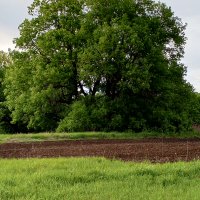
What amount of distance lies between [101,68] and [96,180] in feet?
89.7

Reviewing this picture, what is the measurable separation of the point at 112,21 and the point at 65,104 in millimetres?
8861

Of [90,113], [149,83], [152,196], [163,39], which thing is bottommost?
[152,196]

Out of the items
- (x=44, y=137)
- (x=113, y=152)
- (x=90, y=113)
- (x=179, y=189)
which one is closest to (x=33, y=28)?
(x=90, y=113)

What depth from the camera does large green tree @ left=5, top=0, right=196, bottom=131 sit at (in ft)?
132

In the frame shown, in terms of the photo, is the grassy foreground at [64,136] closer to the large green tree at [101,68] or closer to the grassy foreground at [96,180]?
the large green tree at [101,68]

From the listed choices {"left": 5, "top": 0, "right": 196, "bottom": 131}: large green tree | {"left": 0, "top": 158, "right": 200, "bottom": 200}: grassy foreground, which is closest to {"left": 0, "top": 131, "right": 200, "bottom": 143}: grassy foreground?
{"left": 5, "top": 0, "right": 196, "bottom": 131}: large green tree

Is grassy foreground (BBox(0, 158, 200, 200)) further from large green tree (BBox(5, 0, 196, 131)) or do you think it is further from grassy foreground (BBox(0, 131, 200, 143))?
large green tree (BBox(5, 0, 196, 131))

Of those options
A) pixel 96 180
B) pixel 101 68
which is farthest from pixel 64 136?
pixel 96 180

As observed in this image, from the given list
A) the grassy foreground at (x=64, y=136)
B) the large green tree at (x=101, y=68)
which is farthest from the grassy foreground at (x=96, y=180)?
the large green tree at (x=101, y=68)

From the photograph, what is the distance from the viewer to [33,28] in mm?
45312

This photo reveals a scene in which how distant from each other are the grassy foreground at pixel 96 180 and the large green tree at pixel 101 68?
24.0 meters

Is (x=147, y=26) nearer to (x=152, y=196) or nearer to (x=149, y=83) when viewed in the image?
(x=149, y=83)

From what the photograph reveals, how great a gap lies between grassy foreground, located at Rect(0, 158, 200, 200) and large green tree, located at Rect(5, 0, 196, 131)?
24.0 metres

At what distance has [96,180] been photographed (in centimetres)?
1316
